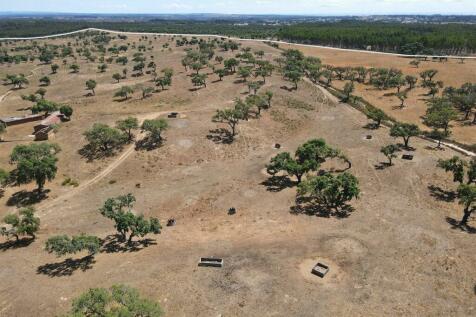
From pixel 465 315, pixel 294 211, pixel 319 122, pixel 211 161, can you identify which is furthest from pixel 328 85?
pixel 465 315

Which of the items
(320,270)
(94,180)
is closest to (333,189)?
(320,270)

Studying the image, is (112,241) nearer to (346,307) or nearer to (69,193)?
(69,193)

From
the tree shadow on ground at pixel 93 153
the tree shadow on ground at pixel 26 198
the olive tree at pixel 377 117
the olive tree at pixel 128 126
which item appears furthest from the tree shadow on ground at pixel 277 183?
the tree shadow on ground at pixel 26 198

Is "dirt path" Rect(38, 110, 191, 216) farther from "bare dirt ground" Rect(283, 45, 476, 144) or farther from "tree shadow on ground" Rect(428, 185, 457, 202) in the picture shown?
"bare dirt ground" Rect(283, 45, 476, 144)

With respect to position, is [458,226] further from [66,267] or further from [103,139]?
[103,139]

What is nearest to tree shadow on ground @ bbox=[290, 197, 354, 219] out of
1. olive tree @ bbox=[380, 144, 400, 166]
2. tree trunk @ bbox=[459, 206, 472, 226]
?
tree trunk @ bbox=[459, 206, 472, 226]

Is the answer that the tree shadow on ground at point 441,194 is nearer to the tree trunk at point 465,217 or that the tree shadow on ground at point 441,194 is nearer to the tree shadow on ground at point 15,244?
the tree trunk at point 465,217
